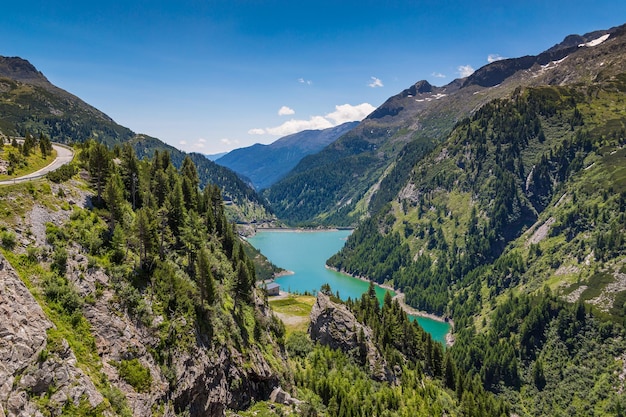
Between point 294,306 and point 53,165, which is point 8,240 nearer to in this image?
point 53,165

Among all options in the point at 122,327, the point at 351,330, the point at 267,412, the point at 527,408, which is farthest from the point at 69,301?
the point at 527,408

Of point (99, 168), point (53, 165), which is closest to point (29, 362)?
point (99, 168)

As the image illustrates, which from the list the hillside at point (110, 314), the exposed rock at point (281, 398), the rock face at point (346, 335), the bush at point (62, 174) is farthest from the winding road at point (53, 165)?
the rock face at point (346, 335)

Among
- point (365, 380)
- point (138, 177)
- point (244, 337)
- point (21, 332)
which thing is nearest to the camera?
point (21, 332)

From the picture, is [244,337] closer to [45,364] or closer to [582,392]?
[45,364]

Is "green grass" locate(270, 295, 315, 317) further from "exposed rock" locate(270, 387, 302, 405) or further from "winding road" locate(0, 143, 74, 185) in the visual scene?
"winding road" locate(0, 143, 74, 185)

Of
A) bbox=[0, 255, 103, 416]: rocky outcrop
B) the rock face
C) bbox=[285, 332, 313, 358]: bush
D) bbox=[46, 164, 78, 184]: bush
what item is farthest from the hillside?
the rock face
